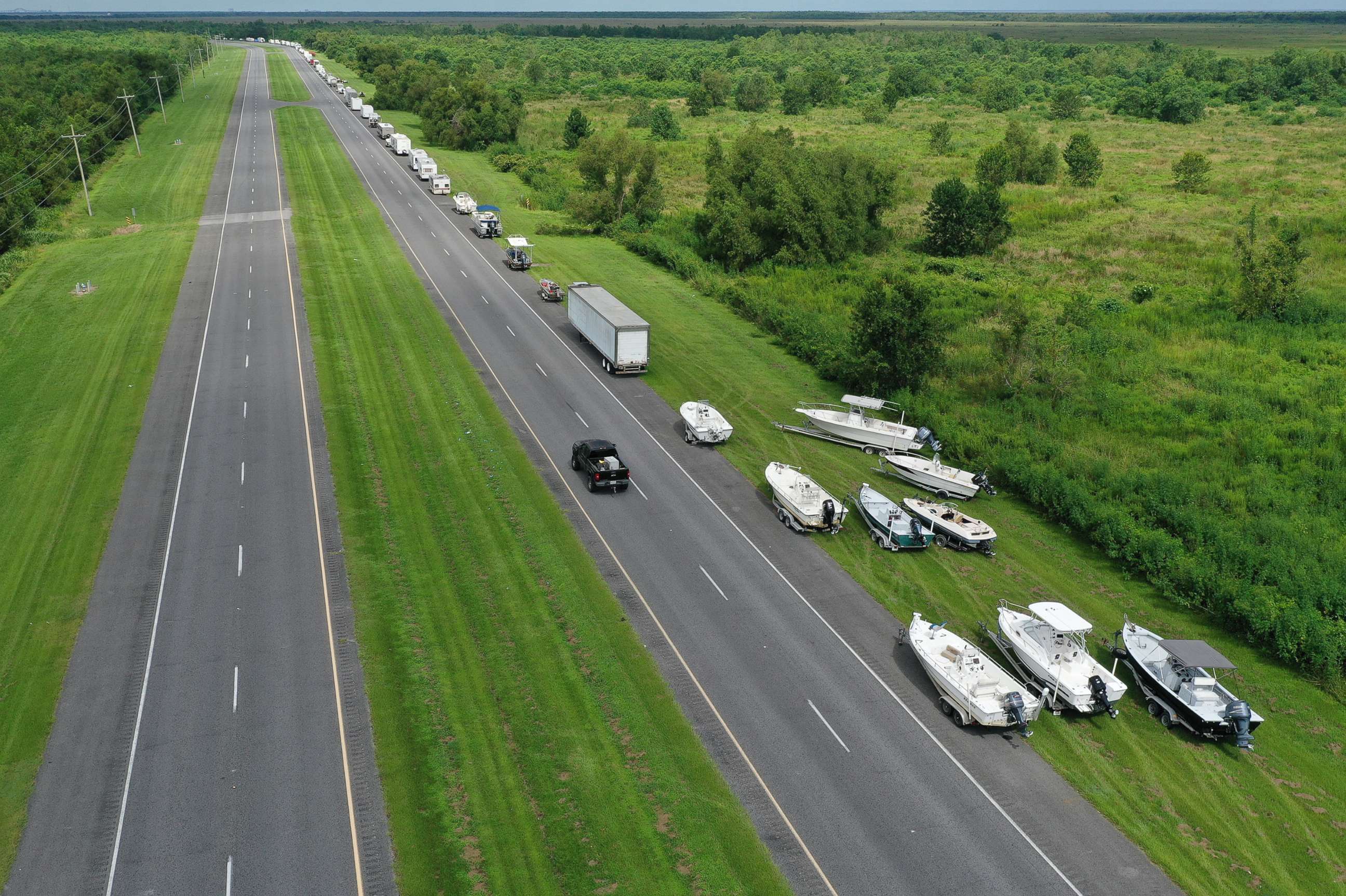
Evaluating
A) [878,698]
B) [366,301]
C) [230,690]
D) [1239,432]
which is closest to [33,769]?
[230,690]

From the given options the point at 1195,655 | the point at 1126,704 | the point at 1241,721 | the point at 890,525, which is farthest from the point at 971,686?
the point at 890,525

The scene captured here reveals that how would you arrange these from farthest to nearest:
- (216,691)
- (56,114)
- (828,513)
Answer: (56,114)
(828,513)
(216,691)

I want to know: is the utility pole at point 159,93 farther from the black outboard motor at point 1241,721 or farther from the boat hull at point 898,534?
the black outboard motor at point 1241,721

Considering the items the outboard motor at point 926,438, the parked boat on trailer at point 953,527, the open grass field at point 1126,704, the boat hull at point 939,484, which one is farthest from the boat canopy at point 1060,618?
the outboard motor at point 926,438

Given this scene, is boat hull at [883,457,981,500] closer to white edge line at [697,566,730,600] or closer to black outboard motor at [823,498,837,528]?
black outboard motor at [823,498,837,528]

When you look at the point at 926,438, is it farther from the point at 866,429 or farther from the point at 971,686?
the point at 971,686

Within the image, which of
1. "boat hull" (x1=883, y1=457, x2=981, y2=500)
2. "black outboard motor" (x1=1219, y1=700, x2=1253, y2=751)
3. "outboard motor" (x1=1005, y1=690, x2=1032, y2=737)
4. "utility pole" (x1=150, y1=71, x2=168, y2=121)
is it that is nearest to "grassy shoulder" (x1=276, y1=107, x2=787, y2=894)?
"outboard motor" (x1=1005, y1=690, x2=1032, y2=737)
